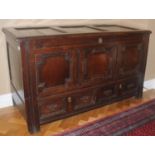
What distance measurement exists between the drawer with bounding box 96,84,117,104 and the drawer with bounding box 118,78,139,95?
0.30 ft

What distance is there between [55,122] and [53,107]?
8.2 inches

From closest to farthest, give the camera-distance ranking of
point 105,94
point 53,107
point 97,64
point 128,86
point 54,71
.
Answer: point 54,71 → point 53,107 → point 97,64 → point 105,94 → point 128,86

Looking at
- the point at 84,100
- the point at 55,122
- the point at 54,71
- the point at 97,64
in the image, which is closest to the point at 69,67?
the point at 54,71

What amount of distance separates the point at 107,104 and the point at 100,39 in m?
0.79

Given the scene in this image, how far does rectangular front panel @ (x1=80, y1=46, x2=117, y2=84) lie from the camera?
195cm

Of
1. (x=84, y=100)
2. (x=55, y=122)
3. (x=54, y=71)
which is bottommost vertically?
(x=55, y=122)

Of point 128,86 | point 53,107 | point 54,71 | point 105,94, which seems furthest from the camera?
point 128,86

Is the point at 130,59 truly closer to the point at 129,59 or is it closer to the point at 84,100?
the point at 129,59

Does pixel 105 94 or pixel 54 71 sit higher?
pixel 54 71

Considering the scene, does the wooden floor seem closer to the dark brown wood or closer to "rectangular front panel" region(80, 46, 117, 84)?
the dark brown wood

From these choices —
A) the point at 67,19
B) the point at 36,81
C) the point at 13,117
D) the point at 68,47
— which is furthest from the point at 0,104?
the point at 67,19

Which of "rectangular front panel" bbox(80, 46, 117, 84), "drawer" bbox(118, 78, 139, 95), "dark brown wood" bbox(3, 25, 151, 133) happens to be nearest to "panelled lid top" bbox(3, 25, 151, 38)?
"dark brown wood" bbox(3, 25, 151, 133)

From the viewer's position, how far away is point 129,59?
2.29 metres

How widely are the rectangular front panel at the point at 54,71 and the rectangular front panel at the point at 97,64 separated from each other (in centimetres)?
12
